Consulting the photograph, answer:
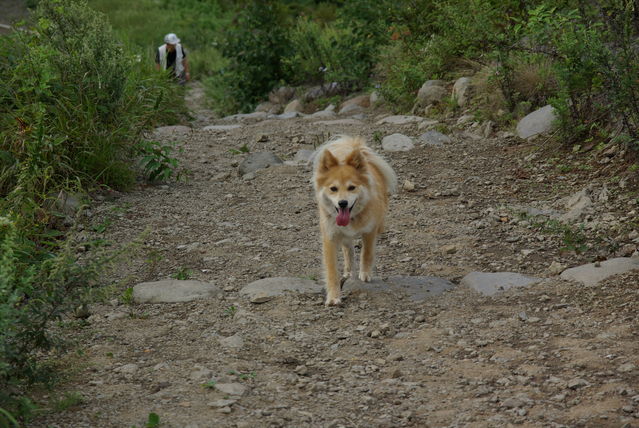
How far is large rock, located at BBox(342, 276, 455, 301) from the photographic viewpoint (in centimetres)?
538

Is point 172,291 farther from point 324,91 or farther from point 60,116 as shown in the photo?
point 324,91

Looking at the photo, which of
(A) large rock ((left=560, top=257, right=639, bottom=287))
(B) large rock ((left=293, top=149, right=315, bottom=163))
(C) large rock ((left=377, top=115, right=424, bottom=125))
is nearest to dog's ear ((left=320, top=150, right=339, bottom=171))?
(A) large rock ((left=560, top=257, right=639, bottom=287))

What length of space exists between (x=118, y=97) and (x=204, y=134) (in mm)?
2984

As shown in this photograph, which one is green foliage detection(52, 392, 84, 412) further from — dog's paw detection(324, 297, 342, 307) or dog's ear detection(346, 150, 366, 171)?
dog's ear detection(346, 150, 366, 171)

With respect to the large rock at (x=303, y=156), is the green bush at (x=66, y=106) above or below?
above

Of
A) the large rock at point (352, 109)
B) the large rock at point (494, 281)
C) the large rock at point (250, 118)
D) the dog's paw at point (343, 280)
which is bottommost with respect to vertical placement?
the dog's paw at point (343, 280)

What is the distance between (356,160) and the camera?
5.50m

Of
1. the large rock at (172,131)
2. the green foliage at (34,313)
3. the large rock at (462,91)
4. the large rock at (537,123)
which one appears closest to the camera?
the green foliage at (34,313)

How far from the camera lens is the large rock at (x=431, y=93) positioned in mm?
10625

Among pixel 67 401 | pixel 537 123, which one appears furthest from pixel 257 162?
pixel 67 401

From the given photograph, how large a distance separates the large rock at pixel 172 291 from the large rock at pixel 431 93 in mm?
5887

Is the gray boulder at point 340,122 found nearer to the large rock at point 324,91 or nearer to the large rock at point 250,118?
the large rock at point 250,118

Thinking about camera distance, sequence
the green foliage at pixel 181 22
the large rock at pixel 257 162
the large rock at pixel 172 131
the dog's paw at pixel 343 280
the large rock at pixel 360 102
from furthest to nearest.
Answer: the green foliage at pixel 181 22 → the large rock at pixel 360 102 → the large rock at pixel 172 131 → the large rock at pixel 257 162 → the dog's paw at pixel 343 280

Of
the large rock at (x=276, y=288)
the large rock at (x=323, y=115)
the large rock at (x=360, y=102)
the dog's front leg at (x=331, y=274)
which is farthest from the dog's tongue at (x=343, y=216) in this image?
the large rock at (x=360, y=102)
